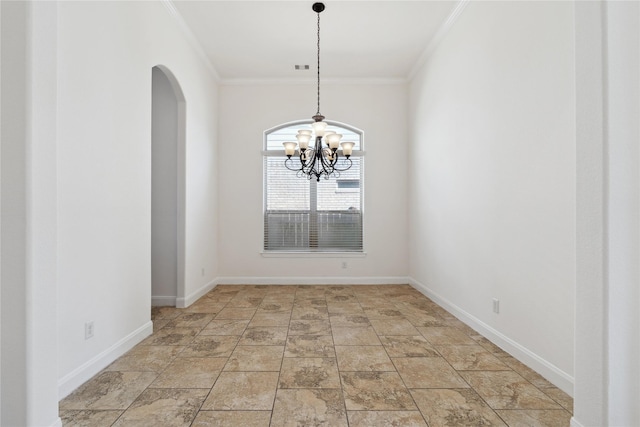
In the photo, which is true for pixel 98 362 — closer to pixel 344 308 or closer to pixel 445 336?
pixel 344 308

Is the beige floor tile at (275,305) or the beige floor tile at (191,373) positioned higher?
the beige floor tile at (191,373)

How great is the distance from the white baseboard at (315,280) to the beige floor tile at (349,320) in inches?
65.0

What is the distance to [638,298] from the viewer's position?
53.3 inches

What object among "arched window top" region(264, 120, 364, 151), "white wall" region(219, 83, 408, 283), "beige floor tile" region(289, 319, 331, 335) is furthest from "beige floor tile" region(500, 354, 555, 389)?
"arched window top" region(264, 120, 364, 151)

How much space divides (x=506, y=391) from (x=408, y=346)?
83 centimetres

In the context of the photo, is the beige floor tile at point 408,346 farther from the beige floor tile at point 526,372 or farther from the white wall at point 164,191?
the white wall at point 164,191

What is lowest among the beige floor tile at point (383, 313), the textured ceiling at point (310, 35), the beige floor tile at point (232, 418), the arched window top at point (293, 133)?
the beige floor tile at point (383, 313)

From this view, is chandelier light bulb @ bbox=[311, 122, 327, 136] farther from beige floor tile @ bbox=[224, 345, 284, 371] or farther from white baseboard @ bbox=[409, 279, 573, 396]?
white baseboard @ bbox=[409, 279, 573, 396]

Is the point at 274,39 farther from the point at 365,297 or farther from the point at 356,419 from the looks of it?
the point at 356,419

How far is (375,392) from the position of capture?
2.00m

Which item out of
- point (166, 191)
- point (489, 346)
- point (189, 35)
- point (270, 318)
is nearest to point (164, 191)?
point (166, 191)

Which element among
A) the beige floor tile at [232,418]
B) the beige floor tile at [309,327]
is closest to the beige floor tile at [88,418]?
the beige floor tile at [232,418]

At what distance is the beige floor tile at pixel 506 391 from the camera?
6.13ft

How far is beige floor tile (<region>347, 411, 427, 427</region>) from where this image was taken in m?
1.68
